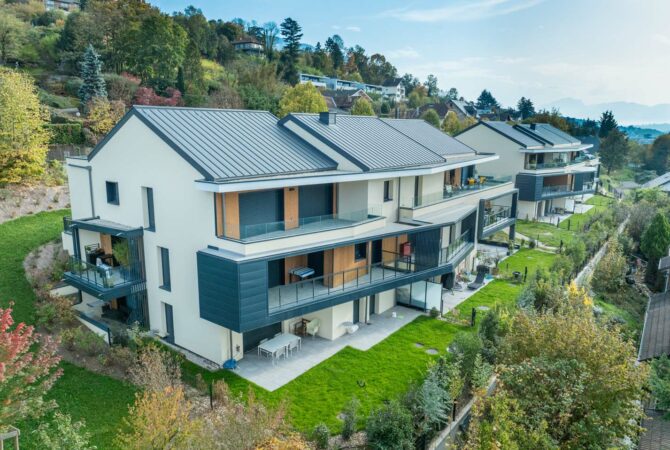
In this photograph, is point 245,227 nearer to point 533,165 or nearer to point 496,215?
point 496,215

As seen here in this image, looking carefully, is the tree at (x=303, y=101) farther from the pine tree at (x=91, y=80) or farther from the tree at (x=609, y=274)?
the tree at (x=609, y=274)

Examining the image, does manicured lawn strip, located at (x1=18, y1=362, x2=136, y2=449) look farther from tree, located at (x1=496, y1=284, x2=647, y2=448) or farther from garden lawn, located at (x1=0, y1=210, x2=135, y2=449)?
tree, located at (x1=496, y1=284, x2=647, y2=448)

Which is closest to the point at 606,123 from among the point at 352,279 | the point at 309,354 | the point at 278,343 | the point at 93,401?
the point at 352,279

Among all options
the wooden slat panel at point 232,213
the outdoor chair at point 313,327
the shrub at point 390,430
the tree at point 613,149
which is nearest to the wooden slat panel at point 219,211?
the wooden slat panel at point 232,213

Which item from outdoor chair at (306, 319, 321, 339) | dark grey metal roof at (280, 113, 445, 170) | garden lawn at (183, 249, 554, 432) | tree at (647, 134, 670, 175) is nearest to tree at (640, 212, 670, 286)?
dark grey metal roof at (280, 113, 445, 170)

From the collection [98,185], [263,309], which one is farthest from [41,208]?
[263,309]
